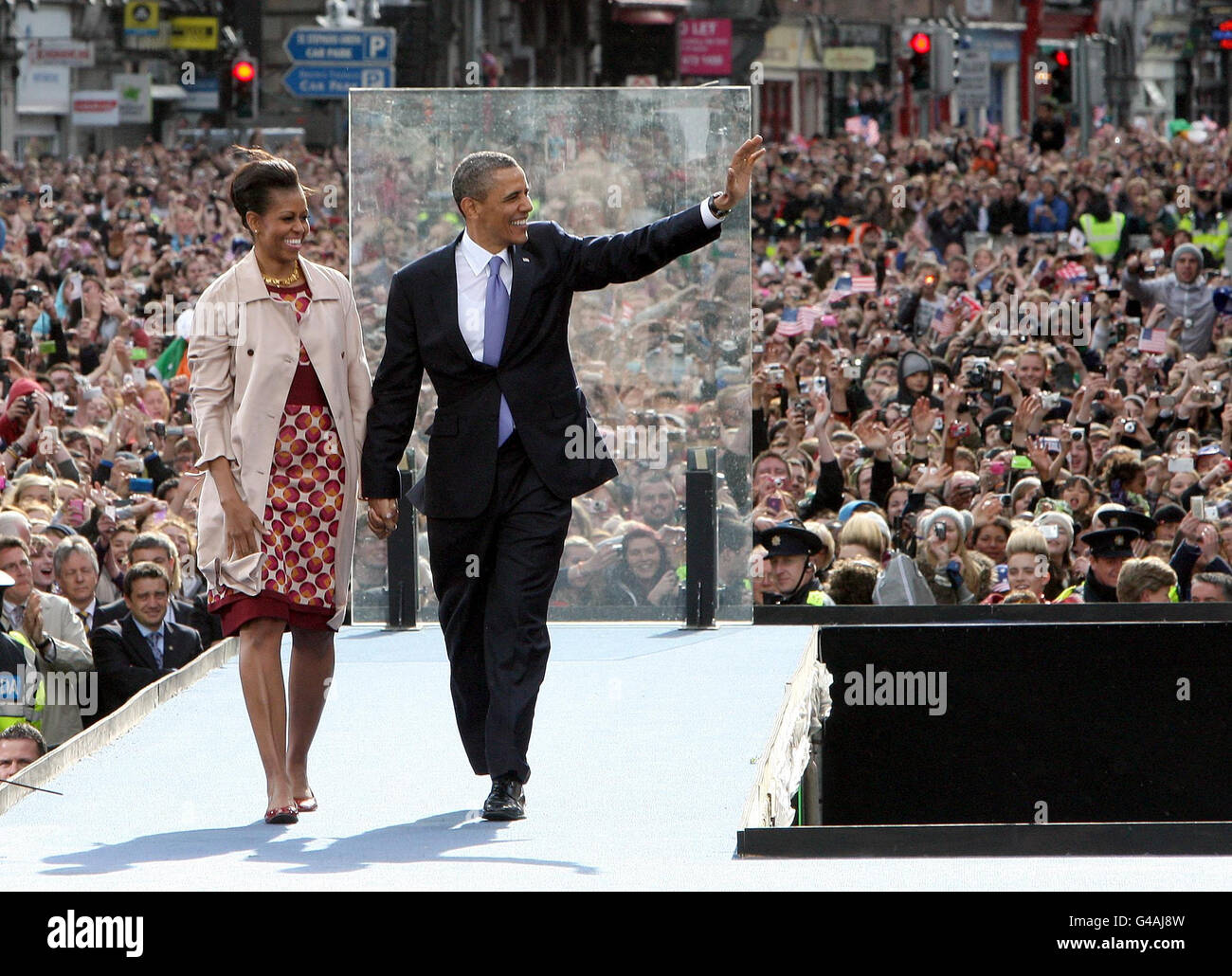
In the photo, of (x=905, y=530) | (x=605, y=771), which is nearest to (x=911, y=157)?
(x=905, y=530)

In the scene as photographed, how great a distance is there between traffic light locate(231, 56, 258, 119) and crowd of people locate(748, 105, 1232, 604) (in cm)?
1041

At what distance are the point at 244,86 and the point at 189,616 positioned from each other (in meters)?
26.3

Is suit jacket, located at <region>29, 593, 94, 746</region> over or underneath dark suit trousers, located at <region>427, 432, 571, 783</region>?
underneath

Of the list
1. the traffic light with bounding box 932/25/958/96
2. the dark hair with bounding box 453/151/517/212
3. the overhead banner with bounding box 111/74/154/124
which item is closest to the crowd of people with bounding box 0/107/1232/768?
the dark hair with bounding box 453/151/517/212

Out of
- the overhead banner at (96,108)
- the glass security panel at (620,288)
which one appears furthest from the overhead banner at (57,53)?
the glass security panel at (620,288)

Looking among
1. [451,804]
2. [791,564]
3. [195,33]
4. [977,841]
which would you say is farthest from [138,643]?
[195,33]

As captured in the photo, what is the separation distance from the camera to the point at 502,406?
19.1 ft

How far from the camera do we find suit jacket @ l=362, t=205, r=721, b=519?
579cm

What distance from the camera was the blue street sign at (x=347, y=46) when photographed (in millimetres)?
30672

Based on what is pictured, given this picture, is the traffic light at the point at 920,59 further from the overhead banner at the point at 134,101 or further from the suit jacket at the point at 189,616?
the suit jacket at the point at 189,616

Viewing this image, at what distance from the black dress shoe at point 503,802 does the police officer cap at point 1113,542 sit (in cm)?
509

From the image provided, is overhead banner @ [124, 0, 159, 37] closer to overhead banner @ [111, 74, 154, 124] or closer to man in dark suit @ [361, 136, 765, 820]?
→ overhead banner @ [111, 74, 154, 124]

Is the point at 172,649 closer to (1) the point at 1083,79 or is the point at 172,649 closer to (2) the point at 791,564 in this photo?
(2) the point at 791,564
